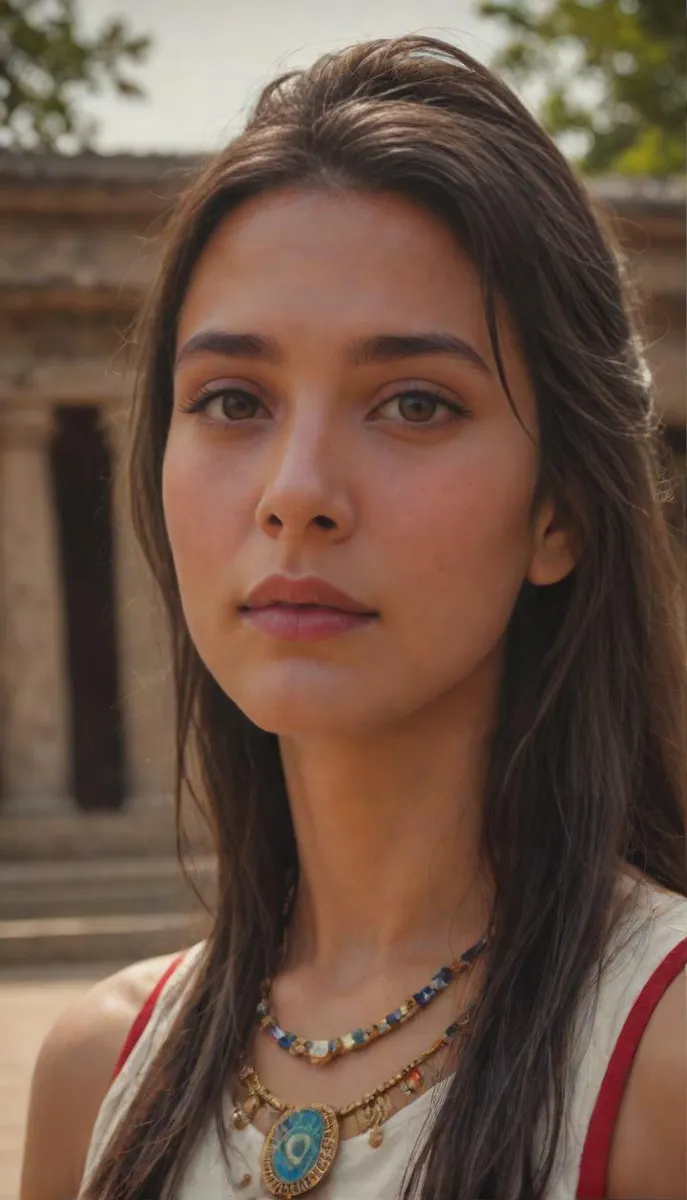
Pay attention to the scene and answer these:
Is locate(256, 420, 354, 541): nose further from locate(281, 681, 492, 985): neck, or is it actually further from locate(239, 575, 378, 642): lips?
locate(281, 681, 492, 985): neck

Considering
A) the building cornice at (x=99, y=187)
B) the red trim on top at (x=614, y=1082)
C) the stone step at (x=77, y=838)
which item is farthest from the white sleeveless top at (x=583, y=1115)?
Answer: the stone step at (x=77, y=838)

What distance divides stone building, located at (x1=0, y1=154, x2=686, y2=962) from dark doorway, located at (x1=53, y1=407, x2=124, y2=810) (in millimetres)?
1815

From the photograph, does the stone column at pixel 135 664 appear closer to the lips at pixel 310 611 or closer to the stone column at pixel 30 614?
the stone column at pixel 30 614

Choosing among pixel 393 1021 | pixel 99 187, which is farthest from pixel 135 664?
pixel 393 1021

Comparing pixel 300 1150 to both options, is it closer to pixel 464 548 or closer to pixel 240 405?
pixel 464 548

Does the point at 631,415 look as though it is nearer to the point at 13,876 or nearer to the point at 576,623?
the point at 576,623

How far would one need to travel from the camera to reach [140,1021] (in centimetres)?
275

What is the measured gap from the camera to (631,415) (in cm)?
268

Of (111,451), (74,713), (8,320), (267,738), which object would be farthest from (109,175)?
(267,738)

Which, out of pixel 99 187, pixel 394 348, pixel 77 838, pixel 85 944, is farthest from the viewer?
pixel 77 838

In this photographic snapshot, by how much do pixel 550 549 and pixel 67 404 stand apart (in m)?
17.8

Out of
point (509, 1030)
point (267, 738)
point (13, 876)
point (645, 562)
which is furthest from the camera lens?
point (13, 876)

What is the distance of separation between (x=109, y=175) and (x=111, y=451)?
4.95 meters

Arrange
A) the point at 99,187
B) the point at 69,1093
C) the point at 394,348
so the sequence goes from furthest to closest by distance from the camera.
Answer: the point at 99,187 < the point at 69,1093 < the point at 394,348
